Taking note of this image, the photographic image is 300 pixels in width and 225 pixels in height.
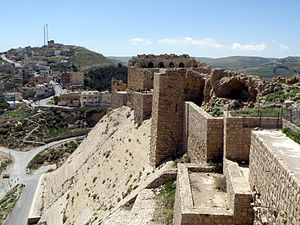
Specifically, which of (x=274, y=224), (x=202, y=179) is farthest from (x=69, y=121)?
(x=274, y=224)

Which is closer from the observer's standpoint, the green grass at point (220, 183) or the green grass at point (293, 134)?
the green grass at point (293, 134)

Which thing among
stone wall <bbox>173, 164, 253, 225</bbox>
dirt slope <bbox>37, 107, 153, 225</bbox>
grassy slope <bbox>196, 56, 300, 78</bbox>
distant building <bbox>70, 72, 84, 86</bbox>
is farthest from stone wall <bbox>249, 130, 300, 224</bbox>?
distant building <bbox>70, 72, 84, 86</bbox>

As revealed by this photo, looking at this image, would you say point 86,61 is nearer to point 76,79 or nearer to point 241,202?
point 76,79

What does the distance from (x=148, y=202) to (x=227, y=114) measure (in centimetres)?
368

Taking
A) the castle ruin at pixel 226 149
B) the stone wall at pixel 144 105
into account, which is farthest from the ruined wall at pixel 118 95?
the castle ruin at pixel 226 149

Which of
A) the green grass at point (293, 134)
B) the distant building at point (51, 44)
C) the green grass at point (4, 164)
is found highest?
the distant building at point (51, 44)

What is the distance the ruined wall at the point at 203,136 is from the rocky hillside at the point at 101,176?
2.56m

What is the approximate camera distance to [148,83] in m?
20.6

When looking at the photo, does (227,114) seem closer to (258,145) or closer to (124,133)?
(258,145)

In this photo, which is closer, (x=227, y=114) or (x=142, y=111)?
(x=227, y=114)

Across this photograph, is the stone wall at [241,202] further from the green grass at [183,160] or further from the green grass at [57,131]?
the green grass at [57,131]

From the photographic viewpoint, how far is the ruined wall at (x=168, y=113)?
1184cm

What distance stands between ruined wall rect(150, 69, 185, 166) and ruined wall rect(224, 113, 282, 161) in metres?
4.28

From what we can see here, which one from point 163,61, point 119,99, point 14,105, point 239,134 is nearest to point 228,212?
point 239,134
